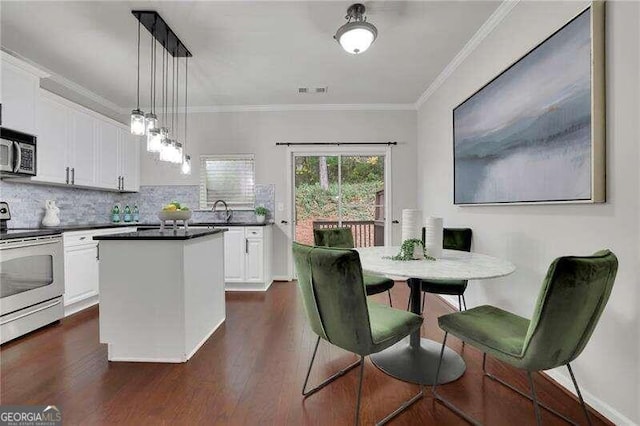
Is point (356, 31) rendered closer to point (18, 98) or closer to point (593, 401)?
point (593, 401)

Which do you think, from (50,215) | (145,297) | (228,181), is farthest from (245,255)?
(50,215)

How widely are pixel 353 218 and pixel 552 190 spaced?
9.36 feet

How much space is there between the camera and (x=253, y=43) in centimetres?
266

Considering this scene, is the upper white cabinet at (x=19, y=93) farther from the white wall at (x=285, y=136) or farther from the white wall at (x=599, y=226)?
the white wall at (x=599, y=226)

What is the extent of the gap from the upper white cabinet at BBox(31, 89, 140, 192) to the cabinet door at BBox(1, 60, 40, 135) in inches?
4.2

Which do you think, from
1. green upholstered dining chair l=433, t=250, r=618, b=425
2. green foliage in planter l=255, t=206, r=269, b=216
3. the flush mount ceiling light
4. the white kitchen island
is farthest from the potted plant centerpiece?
green upholstered dining chair l=433, t=250, r=618, b=425

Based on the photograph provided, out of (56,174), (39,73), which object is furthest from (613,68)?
(56,174)

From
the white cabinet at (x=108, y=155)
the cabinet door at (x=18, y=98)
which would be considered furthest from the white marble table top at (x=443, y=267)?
the white cabinet at (x=108, y=155)

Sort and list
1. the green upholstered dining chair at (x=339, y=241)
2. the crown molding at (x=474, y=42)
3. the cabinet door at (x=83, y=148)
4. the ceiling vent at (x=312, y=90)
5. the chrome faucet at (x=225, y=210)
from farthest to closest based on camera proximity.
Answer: the chrome faucet at (x=225, y=210), the ceiling vent at (x=312, y=90), the cabinet door at (x=83, y=148), the green upholstered dining chair at (x=339, y=241), the crown molding at (x=474, y=42)

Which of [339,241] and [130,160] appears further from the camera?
[130,160]

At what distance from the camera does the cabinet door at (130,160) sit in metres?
4.09

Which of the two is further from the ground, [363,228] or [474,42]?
[474,42]

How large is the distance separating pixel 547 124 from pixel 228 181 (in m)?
3.75

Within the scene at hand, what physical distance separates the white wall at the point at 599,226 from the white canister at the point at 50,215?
4.34 metres
